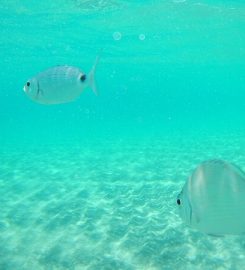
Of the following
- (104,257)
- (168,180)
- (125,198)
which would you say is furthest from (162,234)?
(168,180)

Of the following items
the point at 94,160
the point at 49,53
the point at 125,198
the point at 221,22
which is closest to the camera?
the point at 125,198

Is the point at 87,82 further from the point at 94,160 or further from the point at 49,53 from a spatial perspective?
the point at 49,53

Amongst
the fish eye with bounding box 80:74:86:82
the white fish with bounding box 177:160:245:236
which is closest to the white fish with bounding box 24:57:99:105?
the fish eye with bounding box 80:74:86:82

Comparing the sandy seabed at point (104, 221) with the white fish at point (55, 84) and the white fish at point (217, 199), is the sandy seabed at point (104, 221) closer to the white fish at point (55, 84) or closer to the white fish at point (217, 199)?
the white fish at point (55, 84)

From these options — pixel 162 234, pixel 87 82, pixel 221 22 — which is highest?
pixel 221 22

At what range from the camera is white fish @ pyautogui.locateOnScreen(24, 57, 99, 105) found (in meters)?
4.31

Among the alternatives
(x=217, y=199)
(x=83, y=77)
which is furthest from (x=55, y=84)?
(x=217, y=199)

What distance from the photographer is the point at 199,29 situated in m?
28.5

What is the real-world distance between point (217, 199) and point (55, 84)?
281 centimetres

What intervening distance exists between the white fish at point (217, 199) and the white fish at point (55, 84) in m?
2.45

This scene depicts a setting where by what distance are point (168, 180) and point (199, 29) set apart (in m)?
20.6

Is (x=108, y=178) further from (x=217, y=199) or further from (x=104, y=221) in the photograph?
(x=217, y=199)

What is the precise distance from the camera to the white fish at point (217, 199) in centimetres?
253

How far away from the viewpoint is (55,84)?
14.2ft
